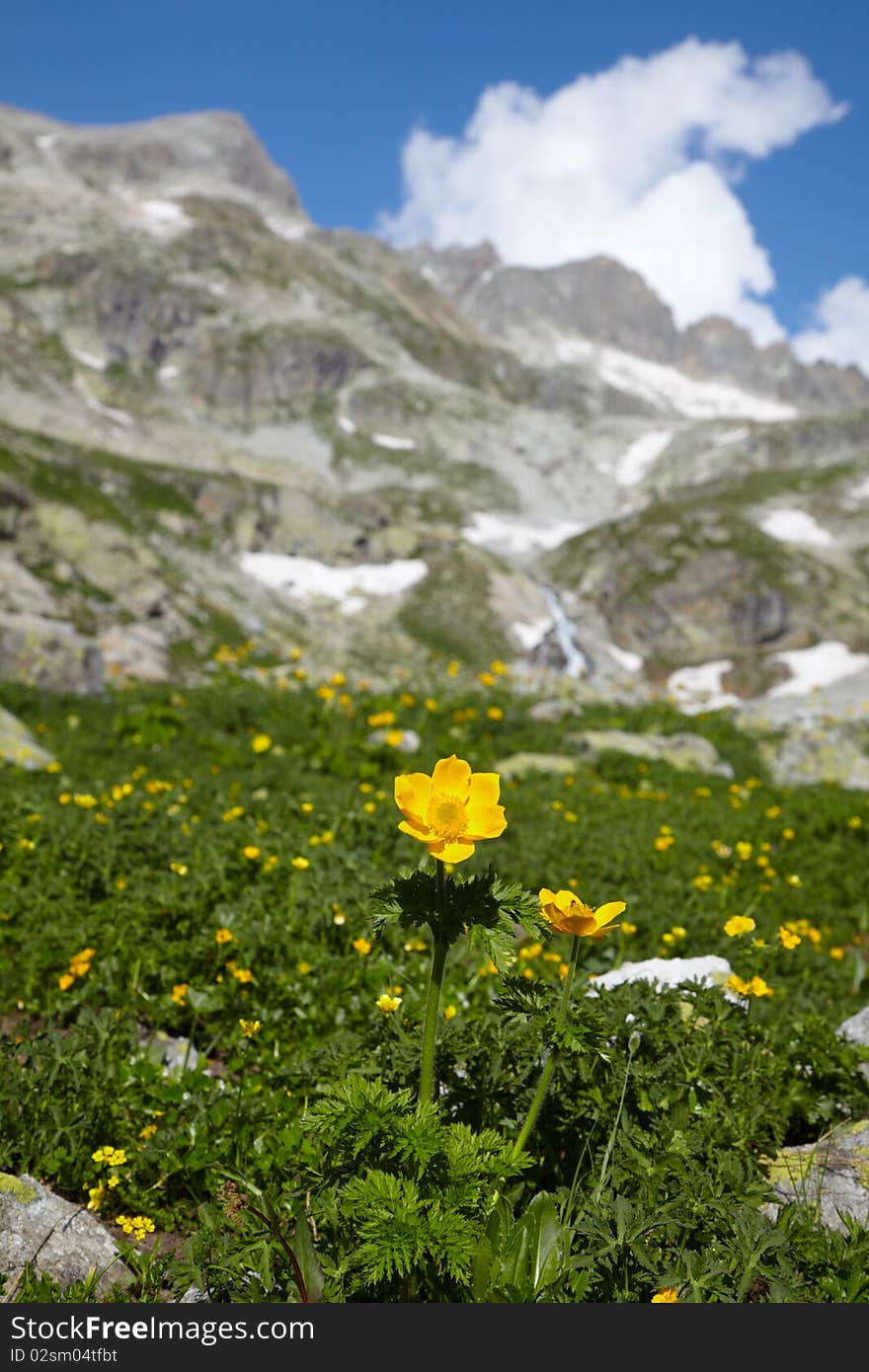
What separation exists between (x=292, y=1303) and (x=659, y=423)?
197792mm

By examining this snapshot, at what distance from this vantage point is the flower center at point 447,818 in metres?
2.08

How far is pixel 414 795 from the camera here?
214 cm

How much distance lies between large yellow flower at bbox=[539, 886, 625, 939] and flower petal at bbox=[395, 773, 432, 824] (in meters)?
0.43

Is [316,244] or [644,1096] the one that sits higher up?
[316,244]

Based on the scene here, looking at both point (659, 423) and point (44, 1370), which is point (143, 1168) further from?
point (659, 423)

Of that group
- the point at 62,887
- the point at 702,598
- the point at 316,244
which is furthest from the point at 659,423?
the point at 62,887

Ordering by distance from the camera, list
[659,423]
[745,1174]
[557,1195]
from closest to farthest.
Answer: [557,1195] → [745,1174] → [659,423]

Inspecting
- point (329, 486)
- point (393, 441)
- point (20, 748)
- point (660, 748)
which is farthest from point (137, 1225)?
point (393, 441)

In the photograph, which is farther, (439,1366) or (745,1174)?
(745,1174)

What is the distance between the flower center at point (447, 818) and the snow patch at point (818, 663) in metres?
79.7

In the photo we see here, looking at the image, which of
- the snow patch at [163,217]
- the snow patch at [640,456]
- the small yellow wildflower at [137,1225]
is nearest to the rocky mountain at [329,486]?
the snow patch at [640,456]

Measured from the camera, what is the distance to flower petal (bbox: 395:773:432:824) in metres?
2.07

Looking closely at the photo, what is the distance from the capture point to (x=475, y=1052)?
9.70 feet

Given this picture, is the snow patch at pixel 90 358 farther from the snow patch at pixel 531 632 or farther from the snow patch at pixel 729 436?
the snow patch at pixel 729 436
